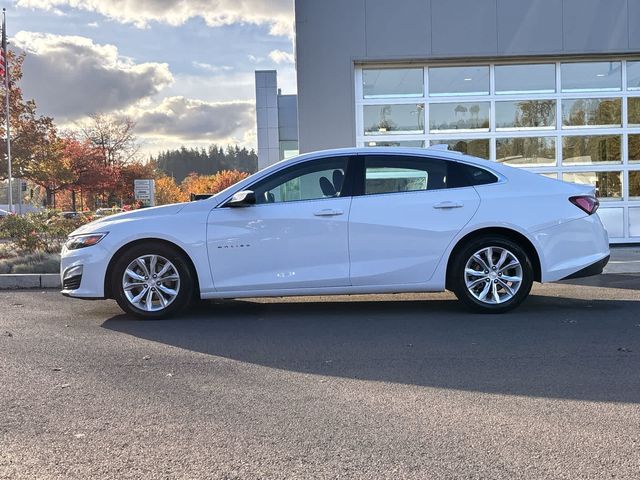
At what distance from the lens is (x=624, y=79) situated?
11977 millimetres

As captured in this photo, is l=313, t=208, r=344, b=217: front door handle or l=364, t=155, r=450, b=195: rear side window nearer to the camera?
l=313, t=208, r=344, b=217: front door handle

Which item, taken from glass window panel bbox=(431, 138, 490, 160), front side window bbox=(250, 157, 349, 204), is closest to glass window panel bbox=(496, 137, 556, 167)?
glass window panel bbox=(431, 138, 490, 160)

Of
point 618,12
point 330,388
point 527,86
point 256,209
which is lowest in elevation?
point 330,388

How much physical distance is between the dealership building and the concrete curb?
4.92 meters

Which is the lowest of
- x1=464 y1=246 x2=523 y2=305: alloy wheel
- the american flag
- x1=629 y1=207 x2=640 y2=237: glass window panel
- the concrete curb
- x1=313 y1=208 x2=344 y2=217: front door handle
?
the concrete curb

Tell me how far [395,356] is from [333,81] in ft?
25.6

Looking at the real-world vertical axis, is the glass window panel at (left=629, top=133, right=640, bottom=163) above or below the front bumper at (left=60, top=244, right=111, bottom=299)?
above

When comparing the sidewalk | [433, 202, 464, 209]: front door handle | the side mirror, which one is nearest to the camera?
the side mirror

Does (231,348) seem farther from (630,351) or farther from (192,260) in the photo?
(630,351)

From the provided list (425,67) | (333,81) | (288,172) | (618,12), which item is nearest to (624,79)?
(618,12)

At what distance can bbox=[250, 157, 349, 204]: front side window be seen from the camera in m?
6.27

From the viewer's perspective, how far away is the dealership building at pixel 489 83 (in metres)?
11.5

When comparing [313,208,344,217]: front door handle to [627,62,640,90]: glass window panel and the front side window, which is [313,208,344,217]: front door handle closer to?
the front side window

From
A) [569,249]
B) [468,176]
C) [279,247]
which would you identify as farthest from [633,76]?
[279,247]
